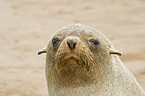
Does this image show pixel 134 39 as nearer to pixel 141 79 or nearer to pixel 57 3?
pixel 141 79

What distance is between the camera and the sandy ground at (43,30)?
651 cm

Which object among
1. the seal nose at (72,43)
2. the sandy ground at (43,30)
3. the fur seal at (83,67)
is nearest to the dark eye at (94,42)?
the fur seal at (83,67)

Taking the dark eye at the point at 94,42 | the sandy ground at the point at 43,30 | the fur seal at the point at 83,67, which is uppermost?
the sandy ground at the point at 43,30

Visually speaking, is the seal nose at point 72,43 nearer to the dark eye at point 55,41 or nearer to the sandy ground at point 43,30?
the dark eye at point 55,41

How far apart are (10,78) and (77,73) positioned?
425cm

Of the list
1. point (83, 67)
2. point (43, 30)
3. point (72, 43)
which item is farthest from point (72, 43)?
point (43, 30)

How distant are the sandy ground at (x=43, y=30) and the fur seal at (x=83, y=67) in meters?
2.66

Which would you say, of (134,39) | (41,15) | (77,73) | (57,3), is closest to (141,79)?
(134,39)

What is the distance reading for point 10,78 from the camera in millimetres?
6750

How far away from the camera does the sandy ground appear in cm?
651

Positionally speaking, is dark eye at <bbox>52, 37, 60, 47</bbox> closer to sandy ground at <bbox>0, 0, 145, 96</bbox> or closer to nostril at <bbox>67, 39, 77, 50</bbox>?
nostril at <bbox>67, 39, 77, 50</bbox>

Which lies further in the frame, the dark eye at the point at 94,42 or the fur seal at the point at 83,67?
the dark eye at the point at 94,42

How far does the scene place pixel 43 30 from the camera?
32.1 ft

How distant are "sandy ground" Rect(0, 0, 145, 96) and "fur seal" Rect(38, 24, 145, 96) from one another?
266cm
